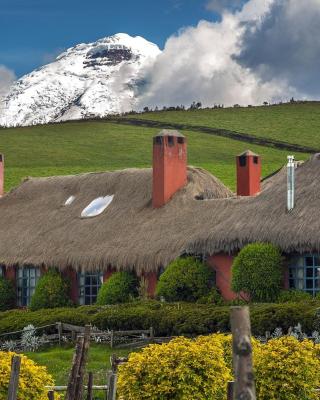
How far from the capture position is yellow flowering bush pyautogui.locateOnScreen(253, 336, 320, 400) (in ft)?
62.1

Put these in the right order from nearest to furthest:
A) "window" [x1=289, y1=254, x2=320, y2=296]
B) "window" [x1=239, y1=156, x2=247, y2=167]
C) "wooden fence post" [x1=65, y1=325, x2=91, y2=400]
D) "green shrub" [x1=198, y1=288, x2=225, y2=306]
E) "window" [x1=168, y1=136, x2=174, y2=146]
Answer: "wooden fence post" [x1=65, y1=325, x2=91, y2=400], "window" [x1=289, y1=254, x2=320, y2=296], "green shrub" [x1=198, y1=288, x2=225, y2=306], "window" [x1=168, y1=136, x2=174, y2=146], "window" [x1=239, y1=156, x2=247, y2=167]

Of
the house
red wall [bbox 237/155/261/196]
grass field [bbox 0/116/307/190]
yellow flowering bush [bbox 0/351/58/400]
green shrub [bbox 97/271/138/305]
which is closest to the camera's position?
yellow flowering bush [bbox 0/351/58/400]

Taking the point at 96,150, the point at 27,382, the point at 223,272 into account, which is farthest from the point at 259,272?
the point at 96,150

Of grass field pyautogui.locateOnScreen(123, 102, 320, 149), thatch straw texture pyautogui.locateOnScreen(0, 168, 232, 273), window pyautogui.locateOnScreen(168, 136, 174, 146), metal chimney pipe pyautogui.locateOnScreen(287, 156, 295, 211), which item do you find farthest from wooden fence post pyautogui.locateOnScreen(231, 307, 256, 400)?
grass field pyautogui.locateOnScreen(123, 102, 320, 149)

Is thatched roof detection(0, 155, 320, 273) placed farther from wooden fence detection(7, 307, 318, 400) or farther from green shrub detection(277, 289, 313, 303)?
wooden fence detection(7, 307, 318, 400)

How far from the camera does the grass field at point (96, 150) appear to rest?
2921 inches

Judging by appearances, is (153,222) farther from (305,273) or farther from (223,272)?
(305,273)

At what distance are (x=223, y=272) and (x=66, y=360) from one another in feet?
32.7

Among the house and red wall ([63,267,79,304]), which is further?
red wall ([63,267,79,304])

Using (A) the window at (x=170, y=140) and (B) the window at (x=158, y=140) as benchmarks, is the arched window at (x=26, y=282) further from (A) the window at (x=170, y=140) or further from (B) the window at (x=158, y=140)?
(A) the window at (x=170, y=140)

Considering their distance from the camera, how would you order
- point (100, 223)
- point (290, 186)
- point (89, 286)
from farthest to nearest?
point (100, 223), point (89, 286), point (290, 186)

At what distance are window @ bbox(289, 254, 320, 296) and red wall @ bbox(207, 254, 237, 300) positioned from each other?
2.48 meters

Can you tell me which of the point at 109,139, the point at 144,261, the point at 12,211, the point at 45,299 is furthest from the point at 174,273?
the point at 109,139

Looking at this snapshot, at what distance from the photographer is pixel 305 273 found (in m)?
35.5
